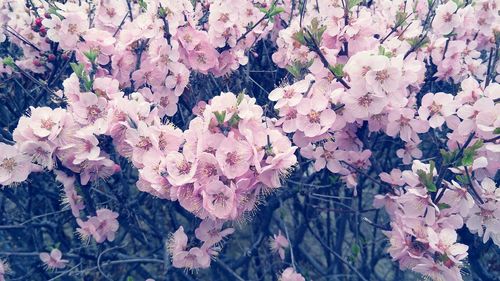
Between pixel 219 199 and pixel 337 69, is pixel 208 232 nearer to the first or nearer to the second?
pixel 219 199

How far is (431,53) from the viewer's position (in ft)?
9.01

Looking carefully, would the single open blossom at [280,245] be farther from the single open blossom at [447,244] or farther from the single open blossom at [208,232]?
the single open blossom at [447,244]

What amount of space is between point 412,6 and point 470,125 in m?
1.13

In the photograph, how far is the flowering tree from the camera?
1877mm

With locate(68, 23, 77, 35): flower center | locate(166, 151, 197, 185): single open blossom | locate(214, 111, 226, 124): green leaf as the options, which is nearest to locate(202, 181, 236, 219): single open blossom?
locate(166, 151, 197, 185): single open blossom

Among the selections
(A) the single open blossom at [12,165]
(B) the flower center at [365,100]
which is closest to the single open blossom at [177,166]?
(A) the single open blossom at [12,165]

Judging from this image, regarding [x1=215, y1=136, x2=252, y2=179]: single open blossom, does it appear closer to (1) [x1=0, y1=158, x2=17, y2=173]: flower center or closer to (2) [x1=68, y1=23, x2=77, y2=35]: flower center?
(1) [x1=0, y1=158, x2=17, y2=173]: flower center

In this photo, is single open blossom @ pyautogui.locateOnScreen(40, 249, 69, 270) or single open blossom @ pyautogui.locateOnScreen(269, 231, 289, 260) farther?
single open blossom @ pyautogui.locateOnScreen(269, 231, 289, 260)

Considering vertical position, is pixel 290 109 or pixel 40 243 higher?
pixel 290 109

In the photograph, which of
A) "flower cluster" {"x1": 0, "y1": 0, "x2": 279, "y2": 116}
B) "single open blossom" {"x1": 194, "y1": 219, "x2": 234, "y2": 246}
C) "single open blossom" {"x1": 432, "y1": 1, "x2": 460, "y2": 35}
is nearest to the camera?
"single open blossom" {"x1": 194, "y1": 219, "x2": 234, "y2": 246}

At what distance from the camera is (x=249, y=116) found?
183 cm

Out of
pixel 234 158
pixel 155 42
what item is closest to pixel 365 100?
pixel 234 158

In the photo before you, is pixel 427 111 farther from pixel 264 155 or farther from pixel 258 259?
pixel 258 259

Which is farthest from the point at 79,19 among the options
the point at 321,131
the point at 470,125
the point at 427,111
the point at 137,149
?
the point at 470,125
